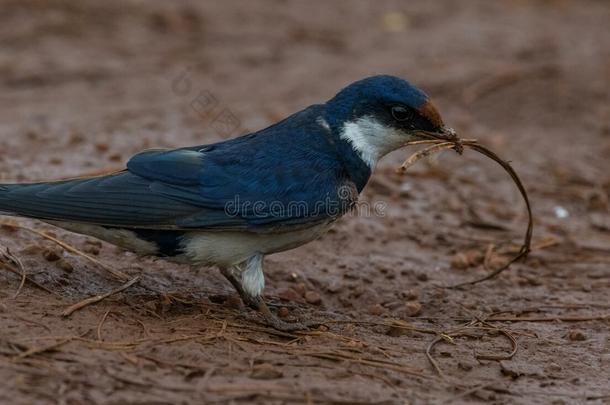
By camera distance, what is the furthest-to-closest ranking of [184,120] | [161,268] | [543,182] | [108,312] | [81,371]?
[184,120] → [543,182] → [161,268] → [108,312] → [81,371]

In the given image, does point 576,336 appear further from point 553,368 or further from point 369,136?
point 369,136

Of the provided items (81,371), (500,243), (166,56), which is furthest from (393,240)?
(166,56)

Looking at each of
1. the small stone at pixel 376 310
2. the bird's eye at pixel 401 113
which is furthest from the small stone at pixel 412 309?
the bird's eye at pixel 401 113

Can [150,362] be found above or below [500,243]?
below

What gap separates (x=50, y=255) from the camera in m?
5.19

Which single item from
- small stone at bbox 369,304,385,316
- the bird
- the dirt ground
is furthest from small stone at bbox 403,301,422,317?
the bird

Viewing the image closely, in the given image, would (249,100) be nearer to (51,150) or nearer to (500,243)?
(51,150)

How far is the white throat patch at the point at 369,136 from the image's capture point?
5211mm

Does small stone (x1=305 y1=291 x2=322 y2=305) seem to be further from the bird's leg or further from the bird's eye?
the bird's eye

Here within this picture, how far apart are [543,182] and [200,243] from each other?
3.83 metres

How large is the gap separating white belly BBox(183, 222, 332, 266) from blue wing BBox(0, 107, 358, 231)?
3.3 inches

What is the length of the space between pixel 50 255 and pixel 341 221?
2.12m

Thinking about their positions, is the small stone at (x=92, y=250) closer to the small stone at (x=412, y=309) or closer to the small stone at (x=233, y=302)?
the small stone at (x=233, y=302)

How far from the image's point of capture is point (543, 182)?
26.0 ft
